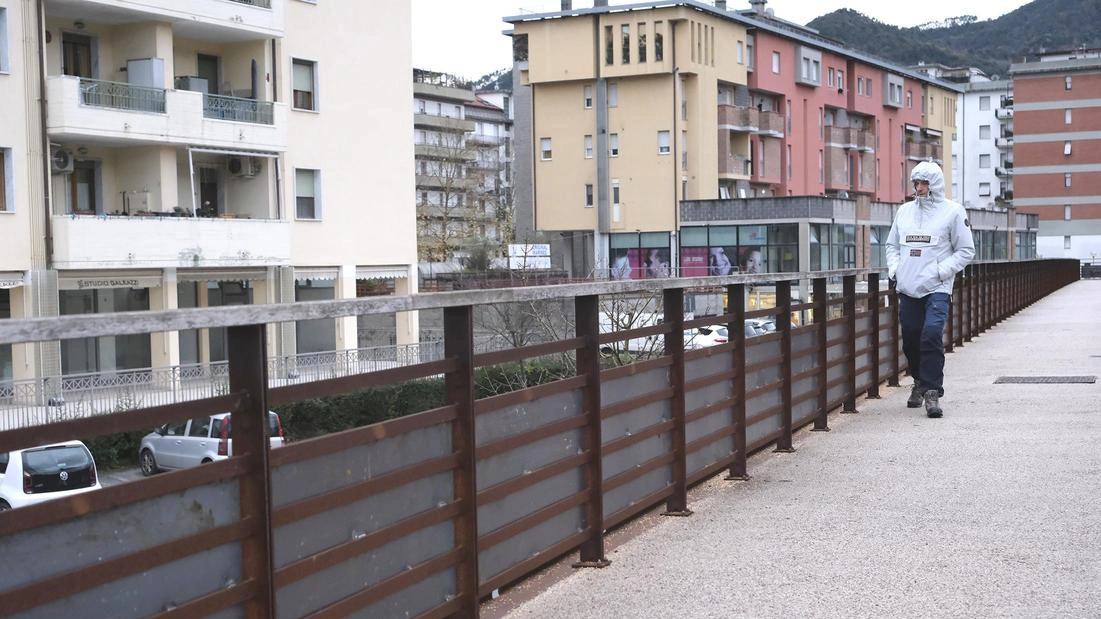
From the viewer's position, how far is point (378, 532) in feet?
13.9

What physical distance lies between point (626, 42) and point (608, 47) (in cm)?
96

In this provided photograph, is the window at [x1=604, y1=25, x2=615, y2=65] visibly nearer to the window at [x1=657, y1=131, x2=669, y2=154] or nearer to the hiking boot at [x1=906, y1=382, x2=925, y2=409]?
the window at [x1=657, y1=131, x2=669, y2=154]

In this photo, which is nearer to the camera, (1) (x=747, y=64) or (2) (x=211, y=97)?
(2) (x=211, y=97)

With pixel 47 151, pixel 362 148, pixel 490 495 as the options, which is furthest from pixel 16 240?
pixel 490 495

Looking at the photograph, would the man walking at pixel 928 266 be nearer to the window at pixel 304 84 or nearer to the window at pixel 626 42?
the window at pixel 304 84

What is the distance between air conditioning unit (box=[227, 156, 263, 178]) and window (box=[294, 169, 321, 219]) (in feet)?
4.22

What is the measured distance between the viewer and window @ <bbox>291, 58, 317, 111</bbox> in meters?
40.5

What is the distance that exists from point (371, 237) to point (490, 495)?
38174 millimetres

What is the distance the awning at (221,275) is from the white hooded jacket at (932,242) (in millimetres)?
29024

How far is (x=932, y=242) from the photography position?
11453 millimetres

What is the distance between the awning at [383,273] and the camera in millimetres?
42750

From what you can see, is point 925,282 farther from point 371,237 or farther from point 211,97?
point 371,237

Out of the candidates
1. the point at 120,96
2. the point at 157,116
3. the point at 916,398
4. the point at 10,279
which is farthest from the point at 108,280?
the point at 916,398

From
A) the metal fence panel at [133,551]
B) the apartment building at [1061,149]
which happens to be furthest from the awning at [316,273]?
the apartment building at [1061,149]
